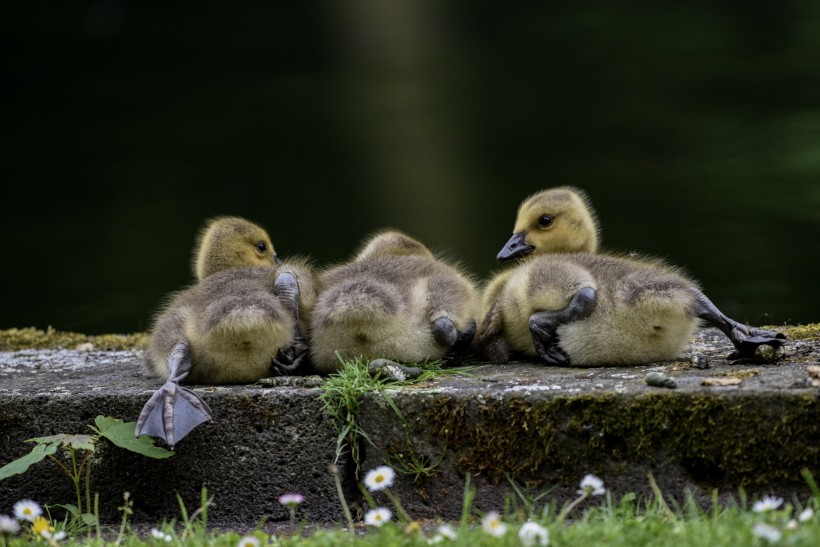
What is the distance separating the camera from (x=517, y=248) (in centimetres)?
455

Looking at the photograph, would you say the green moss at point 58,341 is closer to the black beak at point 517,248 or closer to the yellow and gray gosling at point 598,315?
the black beak at point 517,248

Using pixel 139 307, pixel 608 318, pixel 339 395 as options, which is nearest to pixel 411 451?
pixel 339 395

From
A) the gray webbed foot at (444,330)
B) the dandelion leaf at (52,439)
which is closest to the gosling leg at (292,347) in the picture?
the gray webbed foot at (444,330)

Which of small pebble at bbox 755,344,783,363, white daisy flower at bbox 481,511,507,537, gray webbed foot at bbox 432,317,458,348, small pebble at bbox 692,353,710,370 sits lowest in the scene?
white daisy flower at bbox 481,511,507,537

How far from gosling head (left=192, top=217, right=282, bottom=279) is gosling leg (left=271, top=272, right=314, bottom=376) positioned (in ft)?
2.13

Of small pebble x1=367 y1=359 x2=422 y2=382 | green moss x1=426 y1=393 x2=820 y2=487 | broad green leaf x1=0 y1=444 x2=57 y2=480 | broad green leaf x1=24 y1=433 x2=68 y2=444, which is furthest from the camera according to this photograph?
small pebble x1=367 y1=359 x2=422 y2=382

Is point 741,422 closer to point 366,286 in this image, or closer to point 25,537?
point 366,286

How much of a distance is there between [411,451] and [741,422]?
99 centimetres

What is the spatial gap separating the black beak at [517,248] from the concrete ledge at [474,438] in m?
0.75

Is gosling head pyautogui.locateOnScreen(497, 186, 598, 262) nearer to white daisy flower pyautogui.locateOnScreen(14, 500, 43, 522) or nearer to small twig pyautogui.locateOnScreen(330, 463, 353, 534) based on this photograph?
small twig pyautogui.locateOnScreen(330, 463, 353, 534)

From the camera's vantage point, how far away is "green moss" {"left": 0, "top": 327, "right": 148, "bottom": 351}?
19.3 ft

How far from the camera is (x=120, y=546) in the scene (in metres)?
2.97

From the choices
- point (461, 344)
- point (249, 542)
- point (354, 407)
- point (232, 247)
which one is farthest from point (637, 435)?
point (232, 247)

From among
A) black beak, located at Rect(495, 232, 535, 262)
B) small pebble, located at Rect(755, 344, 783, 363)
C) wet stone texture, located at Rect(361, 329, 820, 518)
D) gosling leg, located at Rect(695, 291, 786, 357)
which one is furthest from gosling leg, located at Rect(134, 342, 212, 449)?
small pebble, located at Rect(755, 344, 783, 363)
